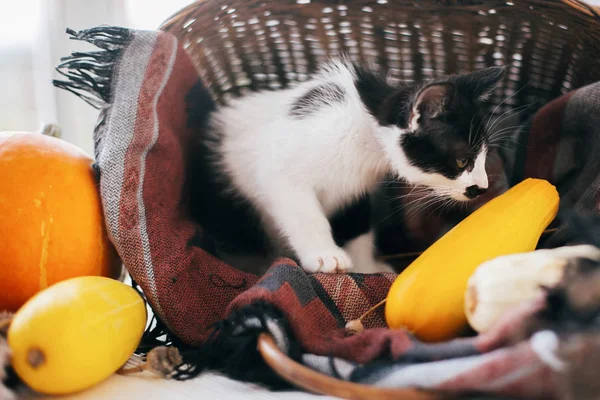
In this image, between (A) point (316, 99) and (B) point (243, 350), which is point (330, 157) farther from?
(B) point (243, 350)

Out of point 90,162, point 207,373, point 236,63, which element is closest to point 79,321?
point 207,373

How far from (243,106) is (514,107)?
552mm

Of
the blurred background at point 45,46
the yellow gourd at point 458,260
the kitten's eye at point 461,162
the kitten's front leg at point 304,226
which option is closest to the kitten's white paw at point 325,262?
the kitten's front leg at point 304,226

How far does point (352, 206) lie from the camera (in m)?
1.07

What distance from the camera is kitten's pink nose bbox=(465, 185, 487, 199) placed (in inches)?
36.7

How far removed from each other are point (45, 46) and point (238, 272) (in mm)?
968

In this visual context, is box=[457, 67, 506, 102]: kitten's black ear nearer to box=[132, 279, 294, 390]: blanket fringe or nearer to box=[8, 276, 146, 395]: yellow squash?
box=[132, 279, 294, 390]: blanket fringe

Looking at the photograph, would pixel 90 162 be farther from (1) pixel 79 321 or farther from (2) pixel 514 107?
(2) pixel 514 107

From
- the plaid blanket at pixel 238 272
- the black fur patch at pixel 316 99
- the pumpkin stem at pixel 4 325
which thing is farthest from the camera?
the black fur patch at pixel 316 99

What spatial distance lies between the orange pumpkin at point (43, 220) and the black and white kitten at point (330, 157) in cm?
23

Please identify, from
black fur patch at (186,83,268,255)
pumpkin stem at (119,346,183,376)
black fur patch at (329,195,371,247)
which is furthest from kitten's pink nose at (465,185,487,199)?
pumpkin stem at (119,346,183,376)

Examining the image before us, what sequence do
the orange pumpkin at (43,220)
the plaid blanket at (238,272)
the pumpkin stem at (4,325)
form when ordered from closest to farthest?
the plaid blanket at (238,272)
the pumpkin stem at (4,325)
the orange pumpkin at (43,220)

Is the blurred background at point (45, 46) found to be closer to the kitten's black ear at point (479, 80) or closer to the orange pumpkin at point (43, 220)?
the orange pumpkin at point (43, 220)

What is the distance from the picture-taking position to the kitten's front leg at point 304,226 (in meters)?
0.90
